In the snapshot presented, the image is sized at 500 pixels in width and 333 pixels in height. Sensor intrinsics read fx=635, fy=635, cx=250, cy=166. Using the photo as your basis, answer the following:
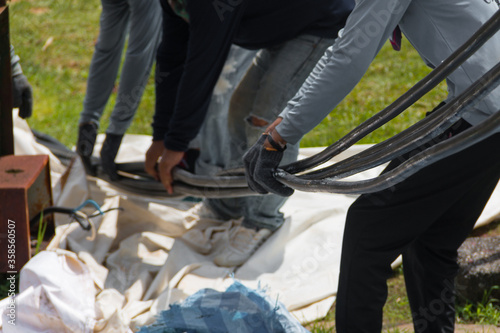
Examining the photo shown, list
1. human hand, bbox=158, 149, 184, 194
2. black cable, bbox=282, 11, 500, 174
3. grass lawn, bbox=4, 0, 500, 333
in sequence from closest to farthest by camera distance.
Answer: black cable, bbox=282, 11, 500, 174 < human hand, bbox=158, 149, 184, 194 < grass lawn, bbox=4, 0, 500, 333

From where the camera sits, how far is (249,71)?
3.03 metres

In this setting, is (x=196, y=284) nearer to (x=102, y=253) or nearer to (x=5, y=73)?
(x=102, y=253)

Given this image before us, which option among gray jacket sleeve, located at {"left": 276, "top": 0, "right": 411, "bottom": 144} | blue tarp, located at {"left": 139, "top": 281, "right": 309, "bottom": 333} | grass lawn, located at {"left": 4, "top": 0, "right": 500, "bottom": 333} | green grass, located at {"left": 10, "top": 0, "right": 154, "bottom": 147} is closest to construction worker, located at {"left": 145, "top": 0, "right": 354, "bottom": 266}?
Result: blue tarp, located at {"left": 139, "top": 281, "right": 309, "bottom": 333}

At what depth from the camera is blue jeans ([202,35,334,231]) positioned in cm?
274

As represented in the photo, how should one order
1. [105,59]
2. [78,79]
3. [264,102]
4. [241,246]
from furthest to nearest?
[78,79], [105,59], [241,246], [264,102]

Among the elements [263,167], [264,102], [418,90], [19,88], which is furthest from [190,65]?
[418,90]

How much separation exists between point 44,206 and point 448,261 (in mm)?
1802

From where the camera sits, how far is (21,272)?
2412mm

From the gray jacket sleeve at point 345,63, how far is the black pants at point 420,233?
31 cm

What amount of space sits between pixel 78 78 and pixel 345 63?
4.17m

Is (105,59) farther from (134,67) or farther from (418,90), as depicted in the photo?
(418,90)

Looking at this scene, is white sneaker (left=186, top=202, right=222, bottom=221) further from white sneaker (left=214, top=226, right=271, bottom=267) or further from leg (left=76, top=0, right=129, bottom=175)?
leg (left=76, top=0, right=129, bottom=175)

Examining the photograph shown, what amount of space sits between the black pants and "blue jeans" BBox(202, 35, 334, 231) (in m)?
0.91

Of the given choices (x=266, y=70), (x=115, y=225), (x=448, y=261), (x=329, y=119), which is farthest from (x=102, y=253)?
(x=329, y=119)
